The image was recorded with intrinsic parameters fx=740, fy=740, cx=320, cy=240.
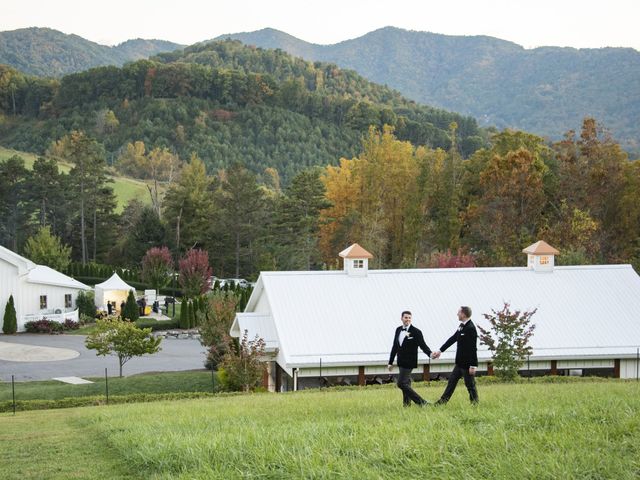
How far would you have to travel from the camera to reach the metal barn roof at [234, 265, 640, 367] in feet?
75.0

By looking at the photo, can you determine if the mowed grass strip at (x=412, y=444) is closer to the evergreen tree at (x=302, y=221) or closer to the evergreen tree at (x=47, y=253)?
the evergreen tree at (x=302, y=221)

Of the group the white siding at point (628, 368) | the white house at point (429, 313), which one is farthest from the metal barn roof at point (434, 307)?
the white siding at point (628, 368)

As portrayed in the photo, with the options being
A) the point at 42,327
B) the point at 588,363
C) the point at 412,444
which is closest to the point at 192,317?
the point at 42,327

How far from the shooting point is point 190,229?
6556 cm

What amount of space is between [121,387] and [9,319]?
20774 mm

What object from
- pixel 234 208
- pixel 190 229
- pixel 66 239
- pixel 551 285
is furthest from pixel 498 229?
Answer: pixel 66 239

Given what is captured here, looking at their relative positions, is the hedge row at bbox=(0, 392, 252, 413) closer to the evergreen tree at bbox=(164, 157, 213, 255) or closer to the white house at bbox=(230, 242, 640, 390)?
the white house at bbox=(230, 242, 640, 390)

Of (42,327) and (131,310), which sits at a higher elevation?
(131,310)

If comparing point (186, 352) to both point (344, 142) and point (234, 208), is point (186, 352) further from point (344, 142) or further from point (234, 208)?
point (344, 142)

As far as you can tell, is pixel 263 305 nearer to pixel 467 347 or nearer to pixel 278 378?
pixel 278 378

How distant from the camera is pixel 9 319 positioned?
137ft

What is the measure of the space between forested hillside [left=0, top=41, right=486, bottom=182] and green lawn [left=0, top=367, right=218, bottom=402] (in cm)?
9619

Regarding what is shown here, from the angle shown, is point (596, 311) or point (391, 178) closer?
point (596, 311)

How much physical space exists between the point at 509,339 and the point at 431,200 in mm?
33200
